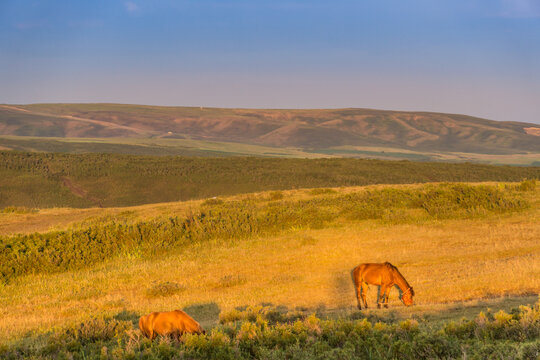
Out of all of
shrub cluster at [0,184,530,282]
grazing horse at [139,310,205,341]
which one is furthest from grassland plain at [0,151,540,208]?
grazing horse at [139,310,205,341]

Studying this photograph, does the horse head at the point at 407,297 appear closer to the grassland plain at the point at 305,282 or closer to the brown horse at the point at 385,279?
the brown horse at the point at 385,279

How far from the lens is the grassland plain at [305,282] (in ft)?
24.6

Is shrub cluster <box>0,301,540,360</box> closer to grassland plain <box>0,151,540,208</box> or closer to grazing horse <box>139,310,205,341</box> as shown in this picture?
grazing horse <box>139,310,205,341</box>

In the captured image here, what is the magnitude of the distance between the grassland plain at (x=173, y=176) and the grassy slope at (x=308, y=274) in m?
30.0

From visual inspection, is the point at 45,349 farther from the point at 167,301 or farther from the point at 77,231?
the point at 77,231

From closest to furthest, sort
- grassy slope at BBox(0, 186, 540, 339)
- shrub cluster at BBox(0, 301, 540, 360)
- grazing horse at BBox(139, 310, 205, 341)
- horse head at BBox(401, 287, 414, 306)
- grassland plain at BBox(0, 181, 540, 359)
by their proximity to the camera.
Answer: shrub cluster at BBox(0, 301, 540, 360), grassland plain at BBox(0, 181, 540, 359), grazing horse at BBox(139, 310, 205, 341), horse head at BBox(401, 287, 414, 306), grassy slope at BBox(0, 186, 540, 339)

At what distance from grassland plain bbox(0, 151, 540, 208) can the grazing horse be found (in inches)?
1617

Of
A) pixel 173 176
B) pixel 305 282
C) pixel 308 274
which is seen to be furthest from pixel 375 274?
pixel 173 176

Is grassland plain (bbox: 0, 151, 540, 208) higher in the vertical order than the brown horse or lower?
lower

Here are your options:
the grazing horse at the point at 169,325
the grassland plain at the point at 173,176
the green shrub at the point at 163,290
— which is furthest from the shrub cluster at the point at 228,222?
the grassland plain at the point at 173,176

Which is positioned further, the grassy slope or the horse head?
the grassy slope

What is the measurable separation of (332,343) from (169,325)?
106 inches

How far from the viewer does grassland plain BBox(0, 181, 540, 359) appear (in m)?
7.51

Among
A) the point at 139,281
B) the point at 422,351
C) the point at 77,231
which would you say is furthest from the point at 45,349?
the point at 77,231
